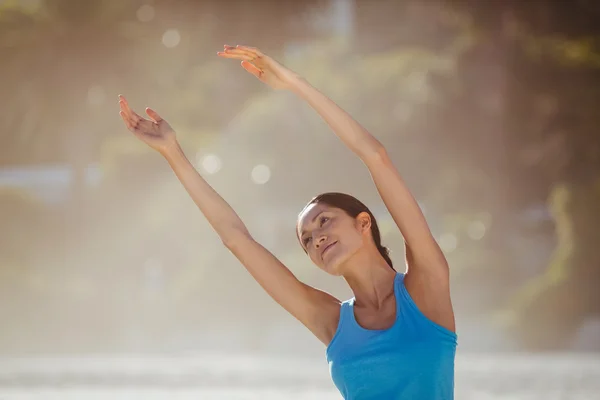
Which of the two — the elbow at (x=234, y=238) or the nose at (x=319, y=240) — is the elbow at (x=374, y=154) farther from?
the elbow at (x=234, y=238)

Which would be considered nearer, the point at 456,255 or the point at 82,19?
the point at 456,255

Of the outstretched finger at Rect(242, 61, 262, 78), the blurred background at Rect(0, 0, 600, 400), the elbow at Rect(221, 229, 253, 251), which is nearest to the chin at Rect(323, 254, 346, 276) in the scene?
the elbow at Rect(221, 229, 253, 251)

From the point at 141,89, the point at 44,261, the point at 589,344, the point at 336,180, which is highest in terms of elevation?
the point at 141,89

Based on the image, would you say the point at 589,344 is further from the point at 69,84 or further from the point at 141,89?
the point at 69,84

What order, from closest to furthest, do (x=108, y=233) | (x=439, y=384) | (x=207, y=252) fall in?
(x=439, y=384), (x=207, y=252), (x=108, y=233)

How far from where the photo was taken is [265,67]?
174cm

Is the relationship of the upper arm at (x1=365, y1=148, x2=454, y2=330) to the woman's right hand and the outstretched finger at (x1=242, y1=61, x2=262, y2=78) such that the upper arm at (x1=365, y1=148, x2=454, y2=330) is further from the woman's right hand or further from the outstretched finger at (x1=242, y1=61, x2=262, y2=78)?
the woman's right hand

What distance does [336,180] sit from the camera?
33.4 ft

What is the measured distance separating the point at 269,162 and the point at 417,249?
869cm

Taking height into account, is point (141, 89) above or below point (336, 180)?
above

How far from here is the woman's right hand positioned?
5.94ft

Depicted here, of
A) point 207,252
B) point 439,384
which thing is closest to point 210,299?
point 207,252

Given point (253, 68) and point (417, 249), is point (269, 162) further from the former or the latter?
point (417, 249)

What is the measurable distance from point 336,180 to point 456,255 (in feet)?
5.19
